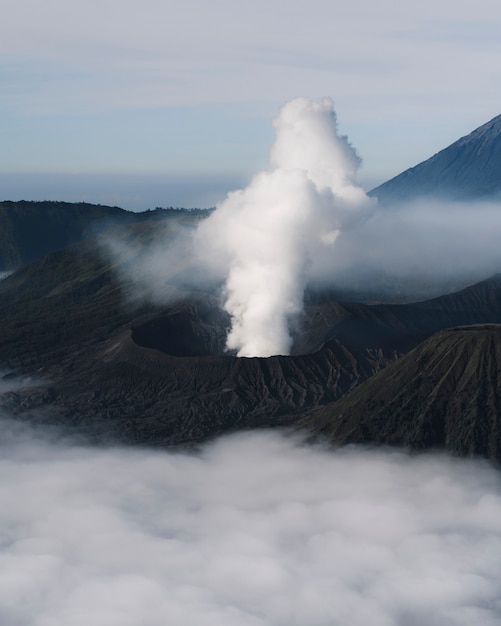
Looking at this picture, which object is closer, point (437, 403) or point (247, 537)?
point (247, 537)

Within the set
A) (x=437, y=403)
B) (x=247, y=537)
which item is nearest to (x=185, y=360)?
(x=437, y=403)

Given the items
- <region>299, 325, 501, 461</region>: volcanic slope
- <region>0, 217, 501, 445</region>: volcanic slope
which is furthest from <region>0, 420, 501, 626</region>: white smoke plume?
<region>0, 217, 501, 445</region>: volcanic slope

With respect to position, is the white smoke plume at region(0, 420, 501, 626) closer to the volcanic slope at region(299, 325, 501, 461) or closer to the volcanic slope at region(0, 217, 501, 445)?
the volcanic slope at region(299, 325, 501, 461)

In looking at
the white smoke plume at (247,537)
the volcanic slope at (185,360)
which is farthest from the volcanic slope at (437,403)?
the volcanic slope at (185,360)

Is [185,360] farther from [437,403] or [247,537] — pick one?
[247,537]

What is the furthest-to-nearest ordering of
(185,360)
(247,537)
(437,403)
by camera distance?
(185,360) < (437,403) < (247,537)

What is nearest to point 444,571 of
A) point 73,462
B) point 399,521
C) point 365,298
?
point 399,521

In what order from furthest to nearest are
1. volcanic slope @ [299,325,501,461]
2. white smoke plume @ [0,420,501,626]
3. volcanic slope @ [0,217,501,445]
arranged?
volcanic slope @ [0,217,501,445]
volcanic slope @ [299,325,501,461]
white smoke plume @ [0,420,501,626]
